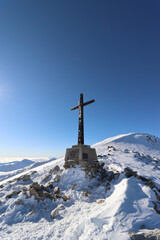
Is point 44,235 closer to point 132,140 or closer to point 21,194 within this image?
point 21,194

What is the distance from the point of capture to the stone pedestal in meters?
14.0

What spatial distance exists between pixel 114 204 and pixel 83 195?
3503mm

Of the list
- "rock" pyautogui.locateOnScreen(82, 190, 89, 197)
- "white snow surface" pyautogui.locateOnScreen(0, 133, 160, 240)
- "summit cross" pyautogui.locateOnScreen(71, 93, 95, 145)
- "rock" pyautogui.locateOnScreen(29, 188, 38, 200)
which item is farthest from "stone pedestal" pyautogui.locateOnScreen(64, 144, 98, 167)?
"rock" pyautogui.locateOnScreen(29, 188, 38, 200)

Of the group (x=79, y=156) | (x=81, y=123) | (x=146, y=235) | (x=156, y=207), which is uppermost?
(x=81, y=123)

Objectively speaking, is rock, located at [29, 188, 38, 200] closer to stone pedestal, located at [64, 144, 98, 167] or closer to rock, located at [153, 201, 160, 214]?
stone pedestal, located at [64, 144, 98, 167]

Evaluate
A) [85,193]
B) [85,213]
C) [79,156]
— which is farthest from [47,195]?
[79,156]

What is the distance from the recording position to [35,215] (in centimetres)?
752

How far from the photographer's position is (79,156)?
14.3 meters

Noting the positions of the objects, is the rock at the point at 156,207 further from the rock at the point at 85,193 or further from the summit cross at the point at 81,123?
the summit cross at the point at 81,123

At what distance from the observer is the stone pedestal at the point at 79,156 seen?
1395 cm

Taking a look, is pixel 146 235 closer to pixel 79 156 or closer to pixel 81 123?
pixel 79 156

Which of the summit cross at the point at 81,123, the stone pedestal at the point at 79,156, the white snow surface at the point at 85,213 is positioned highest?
the summit cross at the point at 81,123

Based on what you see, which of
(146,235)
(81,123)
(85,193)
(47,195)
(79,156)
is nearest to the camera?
(146,235)

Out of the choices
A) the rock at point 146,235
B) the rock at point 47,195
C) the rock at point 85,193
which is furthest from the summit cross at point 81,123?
the rock at point 146,235
